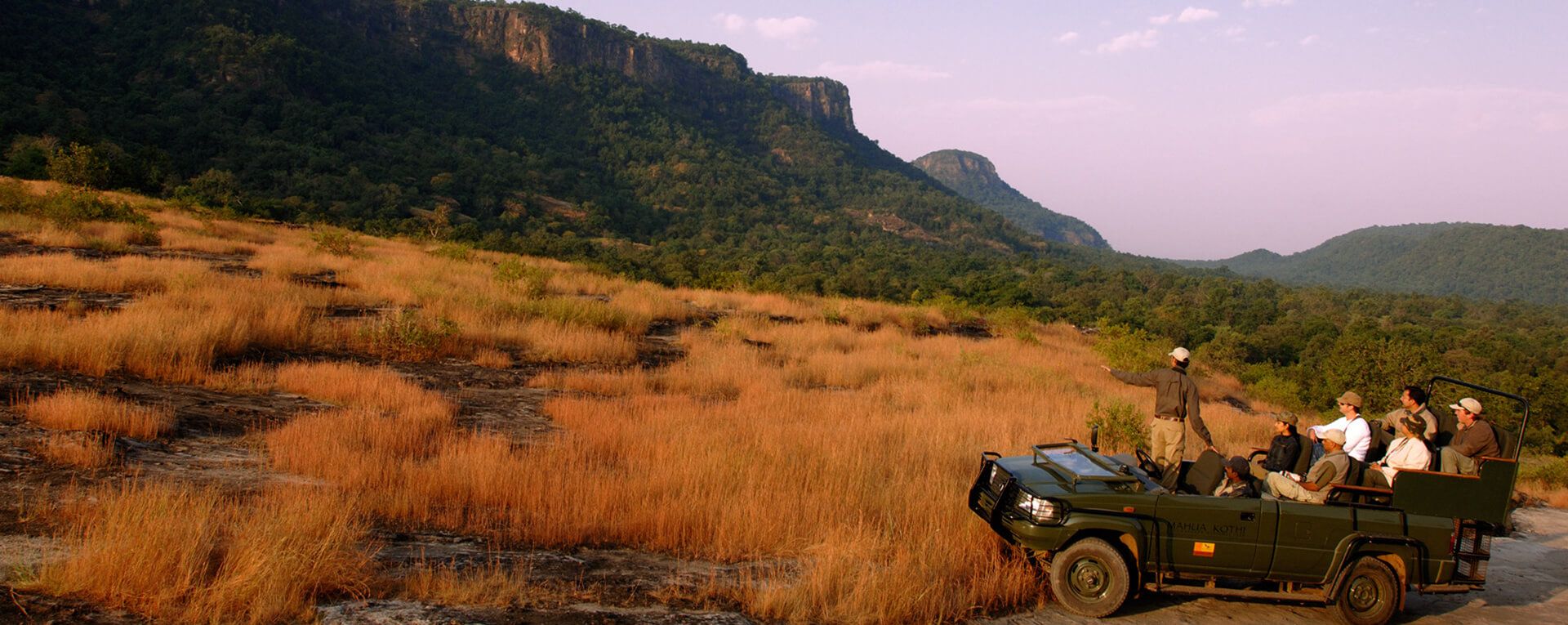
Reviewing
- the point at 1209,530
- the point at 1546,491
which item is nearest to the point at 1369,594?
the point at 1209,530

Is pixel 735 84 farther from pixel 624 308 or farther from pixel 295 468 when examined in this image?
pixel 295 468

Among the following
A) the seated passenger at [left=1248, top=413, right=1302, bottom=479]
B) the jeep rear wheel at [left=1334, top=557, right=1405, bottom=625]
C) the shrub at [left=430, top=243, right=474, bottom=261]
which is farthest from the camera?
the shrub at [left=430, top=243, right=474, bottom=261]

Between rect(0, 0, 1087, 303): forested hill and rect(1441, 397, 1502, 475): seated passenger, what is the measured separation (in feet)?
89.9

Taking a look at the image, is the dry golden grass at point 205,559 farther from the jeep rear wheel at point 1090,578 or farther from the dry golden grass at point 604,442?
the jeep rear wheel at point 1090,578

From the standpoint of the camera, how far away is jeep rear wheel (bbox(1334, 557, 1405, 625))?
5.86 m

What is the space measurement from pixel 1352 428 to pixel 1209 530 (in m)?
2.98

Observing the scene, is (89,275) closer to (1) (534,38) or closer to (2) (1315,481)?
(2) (1315,481)

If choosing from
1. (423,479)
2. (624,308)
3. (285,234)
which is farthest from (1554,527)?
(285,234)

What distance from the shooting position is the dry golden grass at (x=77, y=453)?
6.16 meters

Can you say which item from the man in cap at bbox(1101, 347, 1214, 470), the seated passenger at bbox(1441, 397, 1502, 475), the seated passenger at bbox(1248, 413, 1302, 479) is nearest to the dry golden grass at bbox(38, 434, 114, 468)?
the man in cap at bbox(1101, 347, 1214, 470)

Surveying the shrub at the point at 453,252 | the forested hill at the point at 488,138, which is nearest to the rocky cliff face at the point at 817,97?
the forested hill at the point at 488,138

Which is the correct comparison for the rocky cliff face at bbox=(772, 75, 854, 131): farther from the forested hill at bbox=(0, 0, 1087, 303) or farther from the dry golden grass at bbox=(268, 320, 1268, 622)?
the dry golden grass at bbox=(268, 320, 1268, 622)

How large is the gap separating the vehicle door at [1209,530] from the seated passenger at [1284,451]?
1.22 meters

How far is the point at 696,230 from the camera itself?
9631 centimetres
